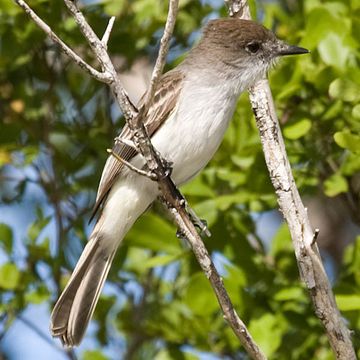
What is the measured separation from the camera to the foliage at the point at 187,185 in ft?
14.9

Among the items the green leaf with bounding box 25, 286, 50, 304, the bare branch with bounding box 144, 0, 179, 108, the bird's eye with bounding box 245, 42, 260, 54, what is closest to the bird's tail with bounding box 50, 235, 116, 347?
the green leaf with bounding box 25, 286, 50, 304

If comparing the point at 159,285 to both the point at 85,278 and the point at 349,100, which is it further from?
the point at 349,100

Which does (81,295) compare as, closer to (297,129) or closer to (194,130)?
(194,130)

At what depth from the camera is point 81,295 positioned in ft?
15.5

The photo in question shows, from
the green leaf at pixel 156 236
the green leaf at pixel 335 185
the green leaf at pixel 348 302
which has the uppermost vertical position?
the green leaf at pixel 335 185

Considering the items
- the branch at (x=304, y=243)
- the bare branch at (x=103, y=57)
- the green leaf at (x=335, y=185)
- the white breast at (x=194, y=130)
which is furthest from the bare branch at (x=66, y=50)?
the green leaf at (x=335, y=185)

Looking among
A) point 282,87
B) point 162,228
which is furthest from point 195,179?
point 282,87

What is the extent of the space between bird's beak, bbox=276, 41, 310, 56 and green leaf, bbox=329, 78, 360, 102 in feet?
0.90

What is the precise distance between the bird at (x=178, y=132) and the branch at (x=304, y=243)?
1.96ft

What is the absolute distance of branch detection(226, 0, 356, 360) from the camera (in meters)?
3.51

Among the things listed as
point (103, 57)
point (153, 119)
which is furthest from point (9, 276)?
point (103, 57)

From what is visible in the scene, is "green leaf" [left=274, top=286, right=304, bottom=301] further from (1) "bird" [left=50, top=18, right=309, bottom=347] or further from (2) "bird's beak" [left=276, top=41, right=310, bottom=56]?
(2) "bird's beak" [left=276, top=41, right=310, bottom=56]

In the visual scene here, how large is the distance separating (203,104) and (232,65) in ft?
1.28

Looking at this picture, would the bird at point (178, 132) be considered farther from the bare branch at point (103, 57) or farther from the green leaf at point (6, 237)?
the bare branch at point (103, 57)
